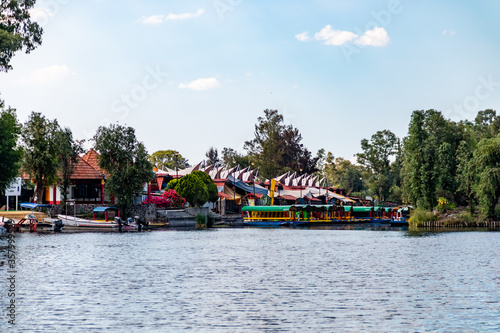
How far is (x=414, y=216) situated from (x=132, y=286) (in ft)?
224

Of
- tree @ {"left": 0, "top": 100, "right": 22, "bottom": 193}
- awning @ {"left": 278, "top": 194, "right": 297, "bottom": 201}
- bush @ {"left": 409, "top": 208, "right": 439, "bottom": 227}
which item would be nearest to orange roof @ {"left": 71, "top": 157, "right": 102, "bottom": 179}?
tree @ {"left": 0, "top": 100, "right": 22, "bottom": 193}

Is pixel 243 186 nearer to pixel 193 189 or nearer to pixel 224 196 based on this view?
pixel 224 196

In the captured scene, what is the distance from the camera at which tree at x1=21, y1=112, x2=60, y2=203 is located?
75.0m

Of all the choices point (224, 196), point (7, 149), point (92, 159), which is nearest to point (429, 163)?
point (224, 196)

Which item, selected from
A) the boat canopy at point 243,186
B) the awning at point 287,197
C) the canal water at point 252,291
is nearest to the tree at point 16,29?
the canal water at point 252,291

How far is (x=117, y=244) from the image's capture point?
5131 centimetres

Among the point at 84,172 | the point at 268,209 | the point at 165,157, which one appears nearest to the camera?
the point at 84,172

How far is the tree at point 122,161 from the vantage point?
265 ft

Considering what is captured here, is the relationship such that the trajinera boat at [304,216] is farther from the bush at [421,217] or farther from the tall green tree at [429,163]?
the tall green tree at [429,163]

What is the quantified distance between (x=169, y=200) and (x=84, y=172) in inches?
485

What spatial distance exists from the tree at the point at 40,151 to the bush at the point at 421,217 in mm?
46815

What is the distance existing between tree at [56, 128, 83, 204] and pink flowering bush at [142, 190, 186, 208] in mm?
12769

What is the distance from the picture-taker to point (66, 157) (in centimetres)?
7994

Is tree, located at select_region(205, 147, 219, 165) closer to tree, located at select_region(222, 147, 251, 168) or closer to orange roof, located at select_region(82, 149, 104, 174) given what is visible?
tree, located at select_region(222, 147, 251, 168)
